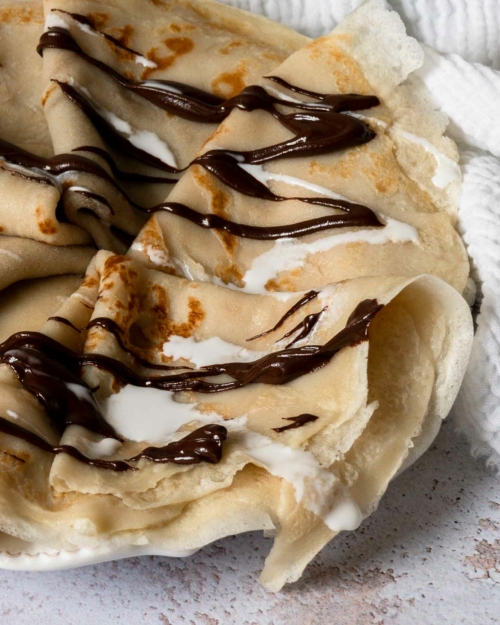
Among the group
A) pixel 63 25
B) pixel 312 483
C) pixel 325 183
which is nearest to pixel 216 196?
pixel 325 183

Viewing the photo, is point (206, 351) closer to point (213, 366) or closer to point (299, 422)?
point (213, 366)

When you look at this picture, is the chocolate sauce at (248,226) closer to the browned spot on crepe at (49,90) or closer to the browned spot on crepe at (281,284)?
the browned spot on crepe at (281,284)

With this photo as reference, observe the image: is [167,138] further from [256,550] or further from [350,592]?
[350,592]

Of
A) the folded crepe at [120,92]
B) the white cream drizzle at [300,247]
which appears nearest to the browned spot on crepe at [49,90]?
the folded crepe at [120,92]

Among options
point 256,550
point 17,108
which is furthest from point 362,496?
point 17,108

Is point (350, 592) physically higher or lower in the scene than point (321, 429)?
lower

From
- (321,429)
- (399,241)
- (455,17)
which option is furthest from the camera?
(455,17)

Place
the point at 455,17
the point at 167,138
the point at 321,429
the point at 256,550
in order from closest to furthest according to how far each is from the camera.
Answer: the point at 321,429 → the point at 256,550 → the point at 167,138 → the point at 455,17
